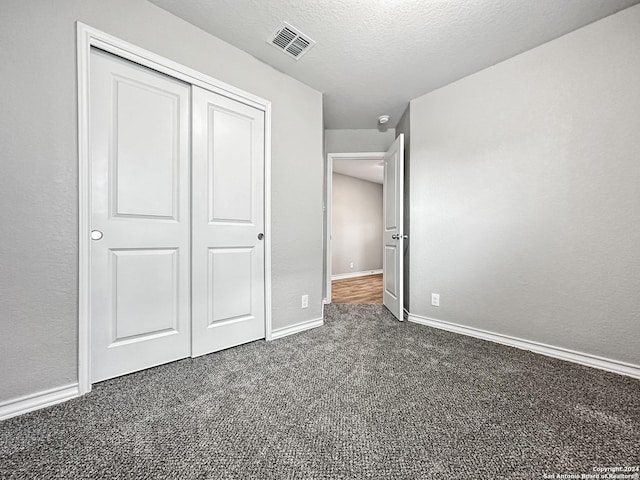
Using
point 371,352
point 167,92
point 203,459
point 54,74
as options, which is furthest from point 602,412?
point 54,74

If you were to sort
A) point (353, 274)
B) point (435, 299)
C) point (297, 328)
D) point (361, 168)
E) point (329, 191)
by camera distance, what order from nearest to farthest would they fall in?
point (297, 328) < point (435, 299) < point (329, 191) < point (361, 168) < point (353, 274)

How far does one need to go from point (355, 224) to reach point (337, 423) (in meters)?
5.45

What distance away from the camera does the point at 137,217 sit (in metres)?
1.59

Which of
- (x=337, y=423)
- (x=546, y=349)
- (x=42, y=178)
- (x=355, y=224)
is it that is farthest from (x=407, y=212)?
(x=355, y=224)

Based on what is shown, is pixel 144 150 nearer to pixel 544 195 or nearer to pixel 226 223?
pixel 226 223

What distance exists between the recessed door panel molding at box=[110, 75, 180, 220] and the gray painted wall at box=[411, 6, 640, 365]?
7.54 ft

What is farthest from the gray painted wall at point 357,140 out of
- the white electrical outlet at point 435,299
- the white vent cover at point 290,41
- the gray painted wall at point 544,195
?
the white electrical outlet at point 435,299

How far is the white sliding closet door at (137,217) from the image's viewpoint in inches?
57.3

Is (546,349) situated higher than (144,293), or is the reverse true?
(144,293)

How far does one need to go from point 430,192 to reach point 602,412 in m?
1.91

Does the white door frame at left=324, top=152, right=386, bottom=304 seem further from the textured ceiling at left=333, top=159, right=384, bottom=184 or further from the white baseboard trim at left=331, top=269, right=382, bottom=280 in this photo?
the white baseboard trim at left=331, top=269, right=382, bottom=280

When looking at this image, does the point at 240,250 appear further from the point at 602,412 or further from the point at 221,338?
the point at 602,412

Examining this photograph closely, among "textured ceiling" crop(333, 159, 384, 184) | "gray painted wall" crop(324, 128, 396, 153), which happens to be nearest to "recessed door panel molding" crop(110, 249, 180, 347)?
"gray painted wall" crop(324, 128, 396, 153)

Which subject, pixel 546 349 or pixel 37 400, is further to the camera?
pixel 546 349
